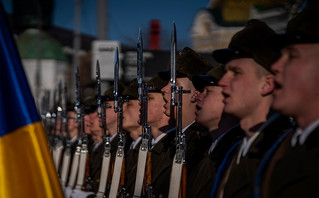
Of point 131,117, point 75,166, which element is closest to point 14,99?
point 131,117

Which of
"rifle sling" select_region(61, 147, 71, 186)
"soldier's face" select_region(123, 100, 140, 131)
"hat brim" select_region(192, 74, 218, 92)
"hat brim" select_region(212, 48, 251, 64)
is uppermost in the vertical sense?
"hat brim" select_region(212, 48, 251, 64)

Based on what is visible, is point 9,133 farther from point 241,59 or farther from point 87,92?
point 87,92

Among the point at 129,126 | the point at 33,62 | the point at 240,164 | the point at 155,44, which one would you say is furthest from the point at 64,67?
the point at 240,164

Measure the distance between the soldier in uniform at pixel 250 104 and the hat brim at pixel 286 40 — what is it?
0.62 feet

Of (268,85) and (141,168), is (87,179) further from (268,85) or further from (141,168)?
(268,85)

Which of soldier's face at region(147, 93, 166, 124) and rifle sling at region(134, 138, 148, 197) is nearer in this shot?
rifle sling at region(134, 138, 148, 197)

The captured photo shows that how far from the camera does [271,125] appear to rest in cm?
332

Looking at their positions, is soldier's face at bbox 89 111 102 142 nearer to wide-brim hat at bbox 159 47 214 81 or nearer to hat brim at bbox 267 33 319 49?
wide-brim hat at bbox 159 47 214 81

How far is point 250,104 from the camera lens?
3.41 metres

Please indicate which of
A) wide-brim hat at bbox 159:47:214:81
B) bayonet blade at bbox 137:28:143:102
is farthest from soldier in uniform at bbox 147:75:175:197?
bayonet blade at bbox 137:28:143:102

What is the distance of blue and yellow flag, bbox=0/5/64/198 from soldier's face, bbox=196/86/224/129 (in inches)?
50.6

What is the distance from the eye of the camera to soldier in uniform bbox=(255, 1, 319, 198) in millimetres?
2707

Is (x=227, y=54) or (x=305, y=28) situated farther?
(x=227, y=54)

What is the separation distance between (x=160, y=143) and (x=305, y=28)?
125 inches
